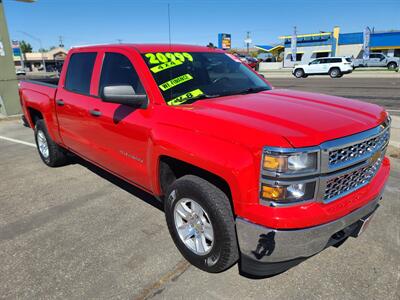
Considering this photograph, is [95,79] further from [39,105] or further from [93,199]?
[39,105]

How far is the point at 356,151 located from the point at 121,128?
7.03 feet

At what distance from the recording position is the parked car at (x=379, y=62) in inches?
1459

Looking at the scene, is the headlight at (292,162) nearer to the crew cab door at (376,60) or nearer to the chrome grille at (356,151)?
the chrome grille at (356,151)

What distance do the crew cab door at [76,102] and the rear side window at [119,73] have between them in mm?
316

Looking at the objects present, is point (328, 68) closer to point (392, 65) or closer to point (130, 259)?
point (392, 65)

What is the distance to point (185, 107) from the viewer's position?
2.86 meters

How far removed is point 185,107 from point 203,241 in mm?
1131

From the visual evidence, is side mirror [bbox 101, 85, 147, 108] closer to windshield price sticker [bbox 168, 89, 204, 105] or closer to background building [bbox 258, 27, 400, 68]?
windshield price sticker [bbox 168, 89, 204, 105]

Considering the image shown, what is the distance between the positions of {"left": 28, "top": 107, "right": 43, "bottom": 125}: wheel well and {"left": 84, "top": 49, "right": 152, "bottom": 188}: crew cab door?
2213mm

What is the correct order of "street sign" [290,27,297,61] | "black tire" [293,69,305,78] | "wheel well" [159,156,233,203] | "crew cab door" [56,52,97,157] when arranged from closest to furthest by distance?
"wheel well" [159,156,233,203]
"crew cab door" [56,52,97,157]
"black tire" [293,69,305,78]
"street sign" [290,27,297,61]

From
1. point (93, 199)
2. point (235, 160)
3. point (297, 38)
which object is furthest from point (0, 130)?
point (297, 38)

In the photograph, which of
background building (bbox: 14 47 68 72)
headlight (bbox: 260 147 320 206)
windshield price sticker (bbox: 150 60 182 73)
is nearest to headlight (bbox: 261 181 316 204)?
headlight (bbox: 260 147 320 206)

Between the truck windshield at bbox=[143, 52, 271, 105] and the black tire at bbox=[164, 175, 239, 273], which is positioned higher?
the truck windshield at bbox=[143, 52, 271, 105]

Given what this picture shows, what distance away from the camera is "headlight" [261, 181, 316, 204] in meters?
2.12
